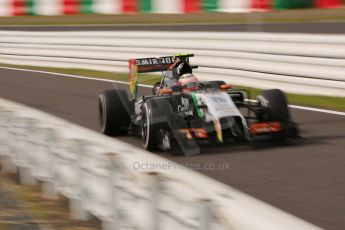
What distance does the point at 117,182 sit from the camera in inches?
185

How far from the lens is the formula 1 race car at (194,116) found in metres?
7.71

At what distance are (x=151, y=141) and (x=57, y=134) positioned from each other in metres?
2.03

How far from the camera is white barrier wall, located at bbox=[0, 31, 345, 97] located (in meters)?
11.4

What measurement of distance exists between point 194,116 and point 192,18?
2035 cm

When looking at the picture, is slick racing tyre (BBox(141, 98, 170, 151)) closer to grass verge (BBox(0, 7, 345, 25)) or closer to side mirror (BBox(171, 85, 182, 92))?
side mirror (BBox(171, 85, 182, 92))

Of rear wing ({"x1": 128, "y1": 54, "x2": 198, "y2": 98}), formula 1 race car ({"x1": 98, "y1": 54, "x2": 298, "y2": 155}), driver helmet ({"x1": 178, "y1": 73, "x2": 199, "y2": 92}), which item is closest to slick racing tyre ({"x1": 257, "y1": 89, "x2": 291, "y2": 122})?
formula 1 race car ({"x1": 98, "y1": 54, "x2": 298, "y2": 155})

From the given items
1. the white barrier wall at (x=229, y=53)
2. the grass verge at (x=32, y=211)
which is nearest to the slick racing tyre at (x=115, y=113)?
the grass verge at (x=32, y=211)

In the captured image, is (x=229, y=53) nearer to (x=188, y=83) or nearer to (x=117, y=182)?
(x=188, y=83)

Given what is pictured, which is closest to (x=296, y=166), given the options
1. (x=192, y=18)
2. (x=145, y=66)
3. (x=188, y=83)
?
(x=188, y=83)

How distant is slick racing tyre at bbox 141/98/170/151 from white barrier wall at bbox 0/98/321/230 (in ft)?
4.61

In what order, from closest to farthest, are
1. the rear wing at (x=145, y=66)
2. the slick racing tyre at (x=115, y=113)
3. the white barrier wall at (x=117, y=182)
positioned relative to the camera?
the white barrier wall at (x=117, y=182) < the slick racing tyre at (x=115, y=113) < the rear wing at (x=145, y=66)

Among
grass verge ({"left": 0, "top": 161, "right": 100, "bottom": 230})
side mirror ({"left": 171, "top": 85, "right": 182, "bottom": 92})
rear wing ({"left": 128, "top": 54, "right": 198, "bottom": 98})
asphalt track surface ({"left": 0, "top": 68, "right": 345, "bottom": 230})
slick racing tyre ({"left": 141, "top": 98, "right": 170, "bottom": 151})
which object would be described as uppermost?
rear wing ({"left": 128, "top": 54, "right": 198, "bottom": 98})

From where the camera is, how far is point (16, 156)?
23.1 feet

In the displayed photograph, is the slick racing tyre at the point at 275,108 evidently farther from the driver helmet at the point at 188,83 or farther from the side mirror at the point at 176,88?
the side mirror at the point at 176,88
